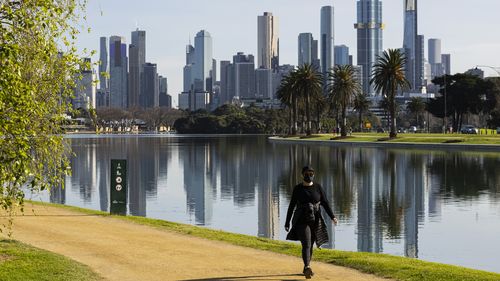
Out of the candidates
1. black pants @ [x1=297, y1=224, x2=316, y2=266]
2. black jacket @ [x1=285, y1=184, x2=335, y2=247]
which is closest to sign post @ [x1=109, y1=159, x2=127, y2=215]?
black jacket @ [x1=285, y1=184, x2=335, y2=247]

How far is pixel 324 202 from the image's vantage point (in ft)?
46.8

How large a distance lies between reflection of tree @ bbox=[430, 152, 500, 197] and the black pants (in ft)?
83.8


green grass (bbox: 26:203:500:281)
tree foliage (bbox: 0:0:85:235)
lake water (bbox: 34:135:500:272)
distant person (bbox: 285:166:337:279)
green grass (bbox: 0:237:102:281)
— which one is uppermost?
tree foliage (bbox: 0:0:85:235)

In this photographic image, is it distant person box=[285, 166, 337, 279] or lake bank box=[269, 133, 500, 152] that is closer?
distant person box=[285, 166, 337, 279]

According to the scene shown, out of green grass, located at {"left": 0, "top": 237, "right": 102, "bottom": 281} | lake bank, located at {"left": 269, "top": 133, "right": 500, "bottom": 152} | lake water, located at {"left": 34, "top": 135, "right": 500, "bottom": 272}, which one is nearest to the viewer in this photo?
green grass, located at {"left": 0, "top": 237, "right": 102, "bottom": 281}

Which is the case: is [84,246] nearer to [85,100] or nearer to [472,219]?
[85,100]

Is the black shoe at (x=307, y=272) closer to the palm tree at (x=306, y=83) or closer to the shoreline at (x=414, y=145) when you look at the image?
the shoreline at (x=414, y=145)

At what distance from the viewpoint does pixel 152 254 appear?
16594mm

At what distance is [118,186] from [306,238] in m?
12.6

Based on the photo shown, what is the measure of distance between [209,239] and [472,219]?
44.8ft

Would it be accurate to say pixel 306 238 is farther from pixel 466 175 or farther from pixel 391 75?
pixel 391 75

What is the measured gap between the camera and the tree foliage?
428 inches

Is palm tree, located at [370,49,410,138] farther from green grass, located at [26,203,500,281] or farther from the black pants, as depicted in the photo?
the black pants

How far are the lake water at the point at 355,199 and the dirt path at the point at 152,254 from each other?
19.2 feet
